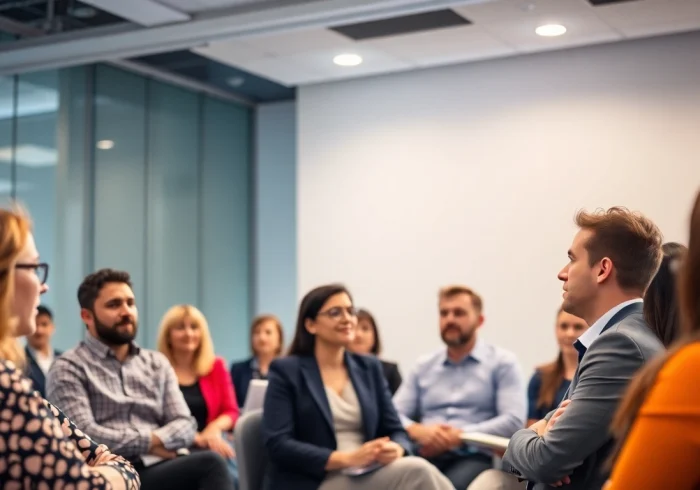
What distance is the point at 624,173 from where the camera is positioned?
7254 mm

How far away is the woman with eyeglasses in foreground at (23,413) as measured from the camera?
6.25 feet

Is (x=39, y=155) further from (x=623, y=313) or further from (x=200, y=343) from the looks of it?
(x=623, y=313)

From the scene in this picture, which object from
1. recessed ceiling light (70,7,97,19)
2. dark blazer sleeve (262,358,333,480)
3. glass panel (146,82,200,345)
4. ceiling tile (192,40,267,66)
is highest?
recessed ceiling light (70,7,97,19)

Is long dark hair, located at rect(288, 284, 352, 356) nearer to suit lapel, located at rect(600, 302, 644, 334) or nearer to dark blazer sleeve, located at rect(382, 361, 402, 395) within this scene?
dark blazer sleeve, located at rect(382, 361, 402, 395)

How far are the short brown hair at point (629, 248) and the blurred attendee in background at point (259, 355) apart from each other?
4516 mm

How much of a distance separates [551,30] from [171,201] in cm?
370

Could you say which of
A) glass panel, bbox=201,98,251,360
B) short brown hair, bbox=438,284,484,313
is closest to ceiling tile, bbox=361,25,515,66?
short brown hair, bbox=438,284,484,313

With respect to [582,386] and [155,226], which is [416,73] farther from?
[582,386]

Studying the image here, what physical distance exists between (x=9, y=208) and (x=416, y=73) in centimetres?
616

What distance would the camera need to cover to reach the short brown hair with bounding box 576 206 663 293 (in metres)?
2.69

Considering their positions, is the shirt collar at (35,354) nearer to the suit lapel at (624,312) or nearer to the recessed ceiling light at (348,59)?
the recessed ceiling light at (348,59)

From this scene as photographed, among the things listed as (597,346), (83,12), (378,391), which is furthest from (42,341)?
(597,346)

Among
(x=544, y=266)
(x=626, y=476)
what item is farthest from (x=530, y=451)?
(x=544, y=266)

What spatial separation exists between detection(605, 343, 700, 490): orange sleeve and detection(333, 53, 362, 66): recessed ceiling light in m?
6.39
